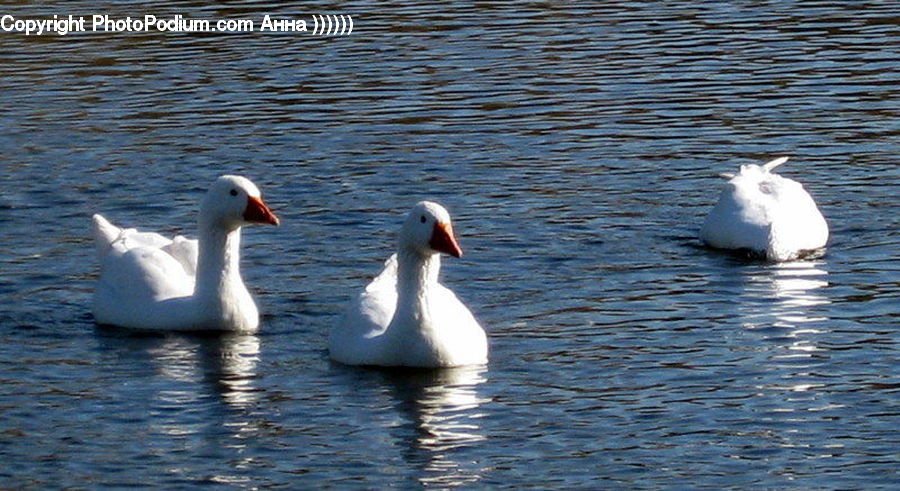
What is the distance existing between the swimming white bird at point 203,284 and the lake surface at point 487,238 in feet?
0.68

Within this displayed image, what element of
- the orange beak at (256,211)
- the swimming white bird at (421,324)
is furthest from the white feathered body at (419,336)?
the orange beak at (256,211)

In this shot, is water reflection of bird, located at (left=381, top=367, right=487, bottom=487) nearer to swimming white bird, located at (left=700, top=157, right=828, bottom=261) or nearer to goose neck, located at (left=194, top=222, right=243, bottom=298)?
goose neck, located at (left=194, top=222, right=243, bottom=298)

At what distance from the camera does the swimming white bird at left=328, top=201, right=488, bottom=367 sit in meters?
14.2

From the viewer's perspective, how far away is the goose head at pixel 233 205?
15438 mm

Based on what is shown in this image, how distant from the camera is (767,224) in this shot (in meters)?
17.2

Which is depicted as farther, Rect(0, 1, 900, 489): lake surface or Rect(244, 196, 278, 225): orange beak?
Rect(244, 196, 278, 225): orange beak

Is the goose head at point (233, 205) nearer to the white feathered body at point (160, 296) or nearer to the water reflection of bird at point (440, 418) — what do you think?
the white feathered body at point (160, 296)

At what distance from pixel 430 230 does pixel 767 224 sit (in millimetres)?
4087

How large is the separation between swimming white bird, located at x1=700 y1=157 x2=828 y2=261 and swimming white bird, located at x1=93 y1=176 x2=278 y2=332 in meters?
3.99

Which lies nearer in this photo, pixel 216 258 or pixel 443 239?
pixel 443 239

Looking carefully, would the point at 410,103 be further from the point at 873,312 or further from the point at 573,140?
the point at 873,312

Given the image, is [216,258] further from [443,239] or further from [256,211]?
[443,239]

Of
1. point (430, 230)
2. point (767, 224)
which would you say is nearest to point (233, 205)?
point (430, 230)

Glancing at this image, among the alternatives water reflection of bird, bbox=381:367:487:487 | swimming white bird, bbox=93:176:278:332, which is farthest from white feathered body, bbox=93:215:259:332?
water reflection of bird, bbox=381:367:487:487
